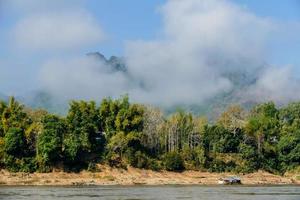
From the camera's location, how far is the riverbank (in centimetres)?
9944

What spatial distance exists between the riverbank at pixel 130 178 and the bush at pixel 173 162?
3.88 feet

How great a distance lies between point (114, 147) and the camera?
112 metres

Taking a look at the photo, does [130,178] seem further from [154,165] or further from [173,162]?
[173,162]

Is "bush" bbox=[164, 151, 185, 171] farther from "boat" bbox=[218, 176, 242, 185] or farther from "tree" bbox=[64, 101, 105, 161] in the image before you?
"tree" bbox=[64, 101, 105, 161]

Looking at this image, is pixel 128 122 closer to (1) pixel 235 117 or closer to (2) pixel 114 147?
(2) pixel 114 147

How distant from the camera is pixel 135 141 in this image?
114m

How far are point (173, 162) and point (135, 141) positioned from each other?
8.04m

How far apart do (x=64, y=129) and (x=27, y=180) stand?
13798 mm

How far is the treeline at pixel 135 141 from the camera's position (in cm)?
10500

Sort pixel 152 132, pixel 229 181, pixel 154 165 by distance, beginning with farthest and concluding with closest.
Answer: pixel 152 132
pixel 154 165
pixel 229 181

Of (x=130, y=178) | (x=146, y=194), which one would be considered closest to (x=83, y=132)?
(x=130, y=178)

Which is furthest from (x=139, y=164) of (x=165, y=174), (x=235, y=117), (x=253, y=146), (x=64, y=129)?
(x=235, y=117)

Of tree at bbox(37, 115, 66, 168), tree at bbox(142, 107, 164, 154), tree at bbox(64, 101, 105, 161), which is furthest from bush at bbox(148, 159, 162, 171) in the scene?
tree at bbox(37, 115, 66, 168)

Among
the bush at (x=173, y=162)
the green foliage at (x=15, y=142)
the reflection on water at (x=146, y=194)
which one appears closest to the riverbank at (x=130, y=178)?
the bush at (x=173, y=162)
